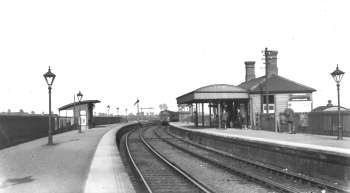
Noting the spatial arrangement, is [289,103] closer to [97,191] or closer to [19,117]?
[19,117]

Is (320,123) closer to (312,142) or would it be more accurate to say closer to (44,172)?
(312,142)

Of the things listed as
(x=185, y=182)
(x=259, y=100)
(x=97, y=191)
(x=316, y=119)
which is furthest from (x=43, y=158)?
(x=259, y=100)

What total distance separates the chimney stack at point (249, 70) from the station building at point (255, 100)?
8506 millimetres

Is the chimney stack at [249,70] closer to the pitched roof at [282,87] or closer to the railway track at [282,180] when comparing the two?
the pitched roof at [282,87]

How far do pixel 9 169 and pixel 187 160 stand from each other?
744cm

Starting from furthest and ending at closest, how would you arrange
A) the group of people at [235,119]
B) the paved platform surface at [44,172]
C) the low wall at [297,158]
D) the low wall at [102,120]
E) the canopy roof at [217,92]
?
the low wall at [102,120]
the group of people at [235,119]
the canopy roof at [217,92]
the low wall at [297,158]
the paved platform surface at [44,172]

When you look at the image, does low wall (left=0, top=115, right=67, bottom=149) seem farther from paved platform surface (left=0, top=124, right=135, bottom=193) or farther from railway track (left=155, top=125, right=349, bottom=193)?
railway track (left=155, top=125, right=349, bottom=193)

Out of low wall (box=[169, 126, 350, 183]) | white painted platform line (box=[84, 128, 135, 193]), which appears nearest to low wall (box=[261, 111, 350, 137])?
low wall (box=[169, 126, 350, 183])

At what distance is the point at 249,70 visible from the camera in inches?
2121

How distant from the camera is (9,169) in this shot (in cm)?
1217

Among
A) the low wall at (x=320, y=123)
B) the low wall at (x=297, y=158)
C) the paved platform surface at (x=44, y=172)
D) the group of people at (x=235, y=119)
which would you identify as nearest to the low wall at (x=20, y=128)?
the paved platform surface at (x=44, y=172)

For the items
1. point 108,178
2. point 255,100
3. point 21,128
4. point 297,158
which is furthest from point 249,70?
point 108,178

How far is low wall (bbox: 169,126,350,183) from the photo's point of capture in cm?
1075

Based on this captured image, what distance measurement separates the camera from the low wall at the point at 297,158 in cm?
1075
